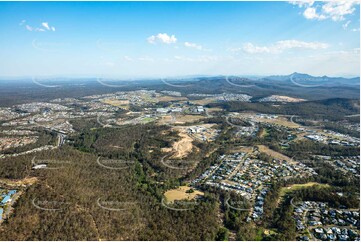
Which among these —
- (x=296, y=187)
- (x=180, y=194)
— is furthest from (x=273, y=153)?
(x=180, y=194)

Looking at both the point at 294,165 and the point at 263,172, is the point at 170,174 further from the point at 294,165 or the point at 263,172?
the point at 294,165

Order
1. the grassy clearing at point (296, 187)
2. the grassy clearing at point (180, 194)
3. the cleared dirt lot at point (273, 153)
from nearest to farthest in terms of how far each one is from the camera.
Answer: the grassy clearing at point (180, 194)
the grassy clearing at point (296, 187)
the cleared dirt lot at point (273, 153)

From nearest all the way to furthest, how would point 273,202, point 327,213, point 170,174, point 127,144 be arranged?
1. point 327,213
2. point 273,202
3. point 170,174
4. point 127,144

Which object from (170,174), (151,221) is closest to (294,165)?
(170,174)

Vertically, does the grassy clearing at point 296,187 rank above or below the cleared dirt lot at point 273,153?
below

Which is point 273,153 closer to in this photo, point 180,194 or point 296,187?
point 296,187

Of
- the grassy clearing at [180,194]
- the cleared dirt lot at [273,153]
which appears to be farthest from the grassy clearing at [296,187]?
the grassy clearing at [180,194]

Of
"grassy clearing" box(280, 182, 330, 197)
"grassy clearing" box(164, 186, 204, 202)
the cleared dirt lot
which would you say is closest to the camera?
"grassy clearing" box(164, 186, 204, 202)

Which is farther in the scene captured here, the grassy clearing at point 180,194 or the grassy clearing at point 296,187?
the grassy clearing at point 296,187

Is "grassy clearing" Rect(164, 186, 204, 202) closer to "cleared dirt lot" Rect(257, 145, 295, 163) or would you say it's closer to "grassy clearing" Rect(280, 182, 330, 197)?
"grassy clearing" Rect(280, 182, 330, 197)

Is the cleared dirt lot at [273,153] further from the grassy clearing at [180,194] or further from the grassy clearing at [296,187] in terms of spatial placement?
the grassy clearing at [180,194]

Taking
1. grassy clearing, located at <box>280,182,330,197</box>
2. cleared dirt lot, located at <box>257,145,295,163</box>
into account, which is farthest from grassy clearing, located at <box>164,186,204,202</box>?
cleared dirt lot, located at <box>257,145,295,163</box>
